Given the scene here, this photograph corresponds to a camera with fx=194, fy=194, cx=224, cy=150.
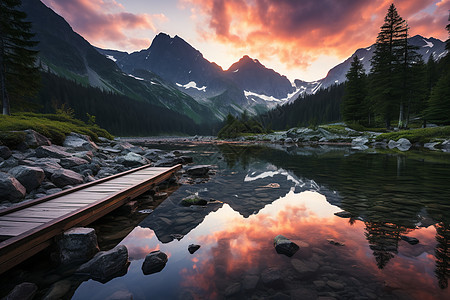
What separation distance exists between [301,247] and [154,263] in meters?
3.47

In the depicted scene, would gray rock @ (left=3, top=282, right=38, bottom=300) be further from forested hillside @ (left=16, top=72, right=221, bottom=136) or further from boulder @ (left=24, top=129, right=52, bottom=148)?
forested hillside @ (left=16, top=72, right=221, bottom=136)

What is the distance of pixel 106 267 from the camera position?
384cm

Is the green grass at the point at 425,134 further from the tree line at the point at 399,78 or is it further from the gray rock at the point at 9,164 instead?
the gray rock at the point at 9,164

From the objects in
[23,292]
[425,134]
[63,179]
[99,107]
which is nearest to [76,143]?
[63,179]

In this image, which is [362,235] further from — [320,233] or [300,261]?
[300,261]

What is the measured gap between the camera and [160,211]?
757cm

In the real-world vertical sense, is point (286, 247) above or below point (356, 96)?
below

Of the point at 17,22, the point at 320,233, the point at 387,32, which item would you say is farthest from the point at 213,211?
the point at 387,32

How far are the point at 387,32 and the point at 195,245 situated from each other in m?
58.2

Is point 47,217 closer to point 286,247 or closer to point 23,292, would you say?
point 23,292

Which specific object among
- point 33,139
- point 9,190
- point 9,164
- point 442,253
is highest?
point 33,139

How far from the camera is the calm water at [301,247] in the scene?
11.3ft

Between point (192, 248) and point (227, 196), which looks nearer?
point (192, 248)

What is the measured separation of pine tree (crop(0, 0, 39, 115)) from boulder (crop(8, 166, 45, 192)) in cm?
2408
